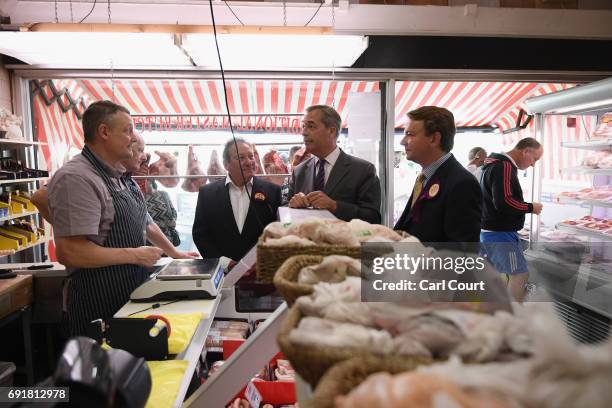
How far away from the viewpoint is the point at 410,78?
4.93 meters

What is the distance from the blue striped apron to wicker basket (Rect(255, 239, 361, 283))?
1425 millimetres

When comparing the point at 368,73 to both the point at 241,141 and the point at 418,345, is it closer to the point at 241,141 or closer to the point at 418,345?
the point at 241,141

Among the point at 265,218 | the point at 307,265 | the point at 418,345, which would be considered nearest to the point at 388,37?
the point at 265,218

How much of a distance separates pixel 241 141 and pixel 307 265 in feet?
8.27

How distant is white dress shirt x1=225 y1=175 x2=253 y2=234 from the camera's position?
3332 millimetres

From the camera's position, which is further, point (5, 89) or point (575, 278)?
point (575, 278)

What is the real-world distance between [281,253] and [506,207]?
3594 millimetres

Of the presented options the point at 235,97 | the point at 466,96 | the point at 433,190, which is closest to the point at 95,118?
the point at 433,190

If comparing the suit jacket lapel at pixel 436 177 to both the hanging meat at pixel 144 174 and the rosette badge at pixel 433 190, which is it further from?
the hanging meat at pixel 144 174

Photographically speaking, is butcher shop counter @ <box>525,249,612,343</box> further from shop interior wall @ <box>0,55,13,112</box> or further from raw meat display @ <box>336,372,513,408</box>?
shop interior wall @ <box>0,55,13,112</box>

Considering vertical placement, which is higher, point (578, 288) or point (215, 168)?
point (215, 168)

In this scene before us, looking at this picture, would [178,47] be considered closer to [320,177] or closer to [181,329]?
[320,177]

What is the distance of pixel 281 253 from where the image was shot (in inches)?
44.1

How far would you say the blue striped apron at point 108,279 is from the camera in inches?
86.9
